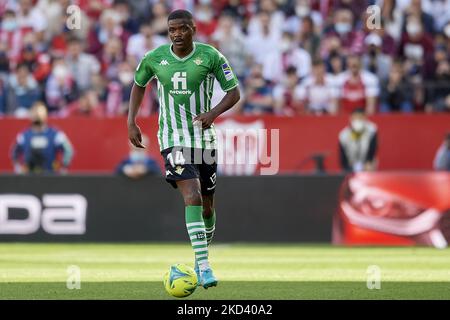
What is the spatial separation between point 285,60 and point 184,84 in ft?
33.5

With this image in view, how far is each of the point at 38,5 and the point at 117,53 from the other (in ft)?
8.01

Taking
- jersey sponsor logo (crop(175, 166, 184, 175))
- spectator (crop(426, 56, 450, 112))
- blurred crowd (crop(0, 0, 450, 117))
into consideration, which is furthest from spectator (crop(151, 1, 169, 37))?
jersey sponsor logo (crop(175, 166, 184, 175))

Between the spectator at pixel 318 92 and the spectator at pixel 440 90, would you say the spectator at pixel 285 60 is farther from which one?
the spectator at pixel 440 90

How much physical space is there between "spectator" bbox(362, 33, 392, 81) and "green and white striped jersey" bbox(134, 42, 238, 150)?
386 inches

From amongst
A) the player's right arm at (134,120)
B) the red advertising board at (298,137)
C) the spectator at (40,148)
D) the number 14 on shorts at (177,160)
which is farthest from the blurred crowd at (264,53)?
the number 14 on shorts at (177,160)

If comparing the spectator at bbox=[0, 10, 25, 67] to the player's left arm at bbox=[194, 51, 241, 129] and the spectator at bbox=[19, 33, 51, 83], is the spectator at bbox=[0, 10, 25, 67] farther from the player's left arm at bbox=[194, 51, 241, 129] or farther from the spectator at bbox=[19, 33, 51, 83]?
the player's left arm at bbox=[194, 51, 241, 129]

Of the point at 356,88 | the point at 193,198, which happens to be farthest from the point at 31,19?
the point at 193,198

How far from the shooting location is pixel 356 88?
20.0 metres

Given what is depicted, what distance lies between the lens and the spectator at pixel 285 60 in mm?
20780

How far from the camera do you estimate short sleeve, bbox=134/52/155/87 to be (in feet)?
35.8

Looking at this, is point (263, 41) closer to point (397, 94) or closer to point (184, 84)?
point (397, 94)

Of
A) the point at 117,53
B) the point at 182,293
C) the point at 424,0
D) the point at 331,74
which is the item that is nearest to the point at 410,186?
the point at 331,74

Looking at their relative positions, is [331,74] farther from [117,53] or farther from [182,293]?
[182,293]
